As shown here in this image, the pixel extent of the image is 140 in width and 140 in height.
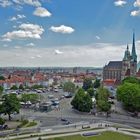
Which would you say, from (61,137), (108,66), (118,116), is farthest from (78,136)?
(108,66)

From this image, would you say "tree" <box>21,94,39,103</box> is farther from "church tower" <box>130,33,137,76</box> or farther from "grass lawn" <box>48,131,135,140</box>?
"church tower" <box>130,33,137,76</box>

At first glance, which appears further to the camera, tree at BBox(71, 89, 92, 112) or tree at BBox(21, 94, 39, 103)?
tree at BBox(21, 94, 39, 103)

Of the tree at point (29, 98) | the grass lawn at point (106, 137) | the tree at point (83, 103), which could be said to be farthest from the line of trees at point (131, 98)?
the tree at point (29, 98)

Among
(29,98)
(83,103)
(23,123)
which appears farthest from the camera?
(29,98)

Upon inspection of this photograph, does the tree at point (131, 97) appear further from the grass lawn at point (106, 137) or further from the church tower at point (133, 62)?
the church tower at point (133, 62)

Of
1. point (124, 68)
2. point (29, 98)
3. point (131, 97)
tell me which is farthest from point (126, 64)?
point (131, 97)

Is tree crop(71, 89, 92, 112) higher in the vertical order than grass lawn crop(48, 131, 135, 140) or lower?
higher

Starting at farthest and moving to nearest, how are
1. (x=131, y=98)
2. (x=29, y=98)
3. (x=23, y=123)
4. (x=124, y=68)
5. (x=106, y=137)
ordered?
(x=124, y=68), (x=29, y=98), (x=131, y=98), (x=23, y=123), (x=106, y=137)

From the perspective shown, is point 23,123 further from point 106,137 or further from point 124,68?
point 124,68

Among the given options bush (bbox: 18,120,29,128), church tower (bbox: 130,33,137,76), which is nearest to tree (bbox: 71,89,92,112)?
bush (bbox: 18,120,29,128)

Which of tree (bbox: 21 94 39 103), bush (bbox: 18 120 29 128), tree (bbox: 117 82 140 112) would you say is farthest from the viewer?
tree (bbox: 21 94 39 103)

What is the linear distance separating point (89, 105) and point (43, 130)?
24.0 m

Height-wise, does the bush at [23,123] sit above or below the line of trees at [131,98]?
below

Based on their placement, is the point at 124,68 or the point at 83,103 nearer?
the point at 83,103
